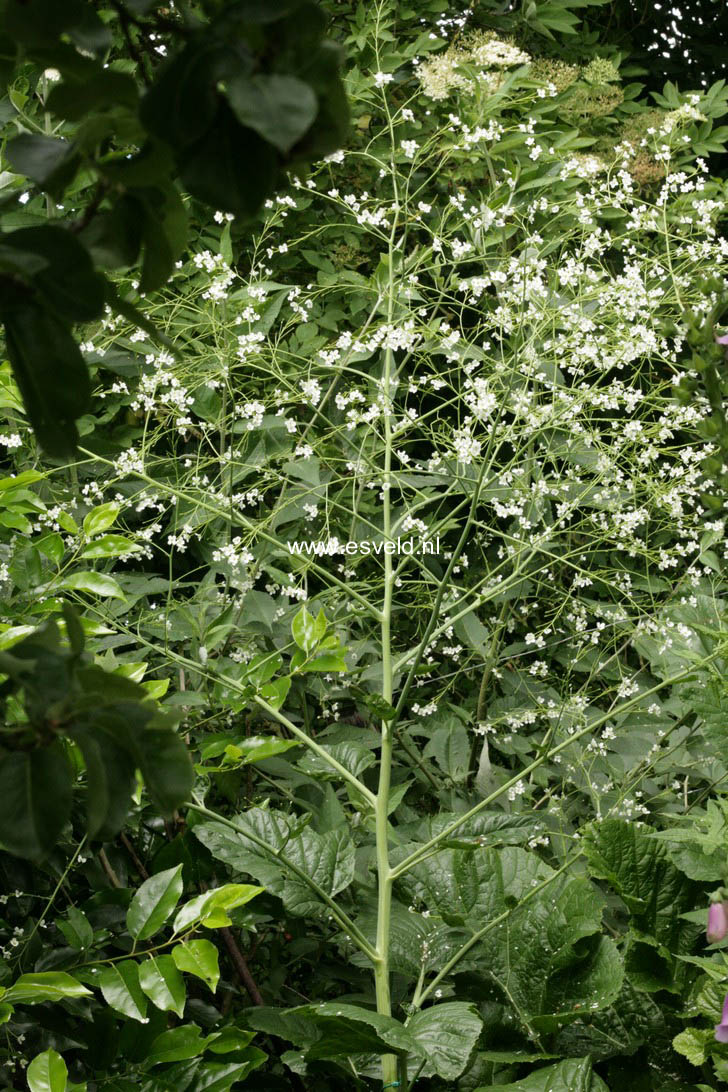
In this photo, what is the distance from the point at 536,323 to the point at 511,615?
62 cm

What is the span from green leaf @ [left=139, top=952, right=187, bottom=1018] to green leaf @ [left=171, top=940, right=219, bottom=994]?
0.02 m

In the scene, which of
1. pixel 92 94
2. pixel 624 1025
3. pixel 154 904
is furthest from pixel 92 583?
pixel 624 1025

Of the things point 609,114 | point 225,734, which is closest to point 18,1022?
point 225,734

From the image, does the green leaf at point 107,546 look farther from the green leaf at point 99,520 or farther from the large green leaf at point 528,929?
the large green leaf at point 528,929

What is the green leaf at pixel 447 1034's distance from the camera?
108 cm

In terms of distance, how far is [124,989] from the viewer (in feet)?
3.57

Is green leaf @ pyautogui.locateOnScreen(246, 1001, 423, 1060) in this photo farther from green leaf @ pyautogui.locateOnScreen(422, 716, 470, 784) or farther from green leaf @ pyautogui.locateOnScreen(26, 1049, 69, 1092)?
green leaf @ pyautogui.locateOnScreen(422, 716, 470, 784)

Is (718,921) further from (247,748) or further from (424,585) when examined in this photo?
(424,585)

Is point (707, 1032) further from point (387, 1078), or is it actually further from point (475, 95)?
point (475, 95)

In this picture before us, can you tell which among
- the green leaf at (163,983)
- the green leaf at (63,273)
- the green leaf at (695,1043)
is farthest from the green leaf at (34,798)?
the green leaf at (695,1043)

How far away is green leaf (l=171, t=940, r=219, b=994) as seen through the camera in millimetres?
1042

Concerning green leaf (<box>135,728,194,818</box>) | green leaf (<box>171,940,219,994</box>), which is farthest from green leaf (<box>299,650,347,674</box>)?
green leaf (<box>135,728,194,818</box>)

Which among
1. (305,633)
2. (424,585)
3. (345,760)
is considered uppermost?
(305,633)

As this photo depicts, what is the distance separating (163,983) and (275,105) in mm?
970
